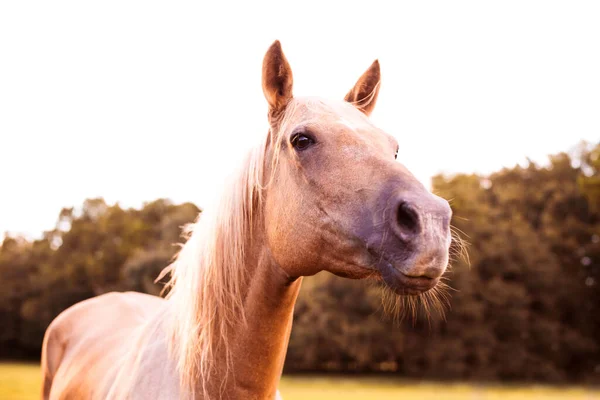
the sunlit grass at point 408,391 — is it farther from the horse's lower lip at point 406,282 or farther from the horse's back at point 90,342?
the horse's lower lip at point 406,282

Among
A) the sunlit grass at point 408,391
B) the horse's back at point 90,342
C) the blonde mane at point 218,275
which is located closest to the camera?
the blonde mane at point 218,275

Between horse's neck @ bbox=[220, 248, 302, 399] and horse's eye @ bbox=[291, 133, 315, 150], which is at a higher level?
horse's eye @ bbox=[291, 133, 315, 150]

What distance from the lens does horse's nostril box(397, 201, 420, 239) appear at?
209cm

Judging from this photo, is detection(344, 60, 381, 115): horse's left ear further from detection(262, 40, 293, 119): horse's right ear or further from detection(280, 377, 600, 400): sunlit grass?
detection(280, 377, 600, 400): sunlit grass

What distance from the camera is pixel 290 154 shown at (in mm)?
2684

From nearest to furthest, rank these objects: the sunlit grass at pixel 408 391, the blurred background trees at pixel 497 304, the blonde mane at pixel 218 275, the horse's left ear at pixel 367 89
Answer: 1. the blonde mane at pixel 218 275
2. the horse's left ear at pixel 367 89
3. the sunlit grass at pixel 408 391
4. the blurred background trees at pixel 497 304

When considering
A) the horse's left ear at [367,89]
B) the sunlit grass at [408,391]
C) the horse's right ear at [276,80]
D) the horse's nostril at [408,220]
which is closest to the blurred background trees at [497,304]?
the sunlit grass at [408,391]

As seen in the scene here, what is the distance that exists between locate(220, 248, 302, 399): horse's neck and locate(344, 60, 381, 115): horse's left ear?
121 centimetres

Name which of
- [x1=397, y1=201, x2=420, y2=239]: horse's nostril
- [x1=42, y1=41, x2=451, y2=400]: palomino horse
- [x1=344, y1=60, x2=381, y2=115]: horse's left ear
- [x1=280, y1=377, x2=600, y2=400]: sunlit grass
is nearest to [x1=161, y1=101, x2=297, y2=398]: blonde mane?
[x1=42, y1=41, x2=451, y2=400]: palomino horse

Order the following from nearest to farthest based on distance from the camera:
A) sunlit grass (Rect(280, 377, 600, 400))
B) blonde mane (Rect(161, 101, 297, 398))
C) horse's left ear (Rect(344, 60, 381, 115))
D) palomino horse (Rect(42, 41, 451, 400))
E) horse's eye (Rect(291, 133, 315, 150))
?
palomino horse (Rect(42, 41, 451, 400)) → horse's eye (Rect(291, 133, 315, 150)) → blonde mane (Rect(161, 101, 297, 398)) → horse's left ear (Rect(344, 60, 381, 115)) → sunlit grass (Rect(280, 377, 600, 400))

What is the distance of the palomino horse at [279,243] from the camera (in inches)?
86.7

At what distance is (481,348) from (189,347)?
113 ft

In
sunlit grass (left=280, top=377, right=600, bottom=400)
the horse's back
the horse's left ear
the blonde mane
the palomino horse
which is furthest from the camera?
sunlit grass (left=280, top=377, right=600, bottom=400)

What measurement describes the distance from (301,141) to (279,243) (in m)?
0.54
